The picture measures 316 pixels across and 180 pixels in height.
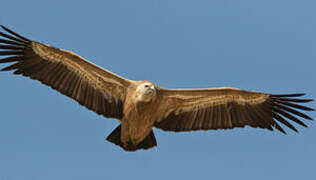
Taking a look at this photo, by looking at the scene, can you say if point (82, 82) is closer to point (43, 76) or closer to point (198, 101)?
point (43, 76)

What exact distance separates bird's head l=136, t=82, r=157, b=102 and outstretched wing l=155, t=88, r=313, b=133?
34.1 inches

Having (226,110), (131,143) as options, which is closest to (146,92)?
(131,143)

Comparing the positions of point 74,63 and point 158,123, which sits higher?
point 74,63

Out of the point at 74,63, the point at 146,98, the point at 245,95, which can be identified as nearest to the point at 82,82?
the point at 74,63

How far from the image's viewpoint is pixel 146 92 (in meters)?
13.6

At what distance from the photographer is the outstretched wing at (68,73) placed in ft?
45.8

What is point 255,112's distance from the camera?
14.9 m

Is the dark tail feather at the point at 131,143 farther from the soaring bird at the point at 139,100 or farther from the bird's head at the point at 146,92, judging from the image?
the bird's head at the point at 146,92

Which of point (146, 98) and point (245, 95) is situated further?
point (245, 95)

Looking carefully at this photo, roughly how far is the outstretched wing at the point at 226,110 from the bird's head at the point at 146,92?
2.84 ft

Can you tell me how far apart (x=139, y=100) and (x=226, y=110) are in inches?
87.8

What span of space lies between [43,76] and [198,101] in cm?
342

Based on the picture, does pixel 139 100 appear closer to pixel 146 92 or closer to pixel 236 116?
pixel 146 92

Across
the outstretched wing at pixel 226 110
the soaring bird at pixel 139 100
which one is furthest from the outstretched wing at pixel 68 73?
the outstretched wing at pixel 226 110
